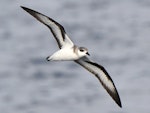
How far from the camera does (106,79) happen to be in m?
35.4

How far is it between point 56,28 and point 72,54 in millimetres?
2702

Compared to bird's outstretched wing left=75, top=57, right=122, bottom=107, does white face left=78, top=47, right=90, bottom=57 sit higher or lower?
higher

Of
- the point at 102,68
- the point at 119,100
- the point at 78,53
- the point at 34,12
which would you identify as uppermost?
the point at 34,12

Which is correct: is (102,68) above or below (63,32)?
below

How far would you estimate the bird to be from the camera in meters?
31.2

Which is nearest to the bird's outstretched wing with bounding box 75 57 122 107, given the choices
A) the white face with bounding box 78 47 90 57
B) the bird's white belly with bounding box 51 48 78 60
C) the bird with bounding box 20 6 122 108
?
the bird with bounding box 20 6 122 108

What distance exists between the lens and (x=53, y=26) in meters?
32.7

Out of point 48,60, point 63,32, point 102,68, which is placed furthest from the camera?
point 102,68

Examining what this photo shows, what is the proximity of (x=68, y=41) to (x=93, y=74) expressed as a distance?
15.5 feet

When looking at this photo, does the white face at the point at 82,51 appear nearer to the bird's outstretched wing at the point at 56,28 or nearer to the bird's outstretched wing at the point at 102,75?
the bird's outstretched wing at the point at 56,28

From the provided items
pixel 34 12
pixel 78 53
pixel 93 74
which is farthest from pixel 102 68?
pixel 34 12

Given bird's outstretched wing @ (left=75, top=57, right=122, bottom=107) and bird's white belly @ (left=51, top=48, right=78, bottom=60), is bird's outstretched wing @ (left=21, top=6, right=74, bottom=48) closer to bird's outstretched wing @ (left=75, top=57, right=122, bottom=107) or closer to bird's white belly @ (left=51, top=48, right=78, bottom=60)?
bird's white belly @ (left=51, top=48, right=78, bottom=60)

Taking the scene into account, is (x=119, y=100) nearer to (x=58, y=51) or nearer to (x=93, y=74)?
(x=93, y=74)

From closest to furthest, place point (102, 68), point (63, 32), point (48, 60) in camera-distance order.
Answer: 1. point (48, 60)
2. point (63, 32)
3. point (102, 68)
